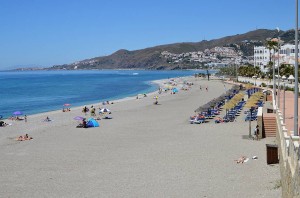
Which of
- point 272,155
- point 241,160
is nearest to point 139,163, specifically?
point 241,160

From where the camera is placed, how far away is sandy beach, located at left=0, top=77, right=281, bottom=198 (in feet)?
47.8

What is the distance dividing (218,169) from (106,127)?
15.5 m

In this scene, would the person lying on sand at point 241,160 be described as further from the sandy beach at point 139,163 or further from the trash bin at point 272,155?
the trash bin at point 272,155

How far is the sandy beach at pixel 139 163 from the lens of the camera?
47.8 feet

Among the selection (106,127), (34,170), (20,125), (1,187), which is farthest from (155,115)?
(1,187)

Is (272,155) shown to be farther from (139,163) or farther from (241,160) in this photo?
(139,163)

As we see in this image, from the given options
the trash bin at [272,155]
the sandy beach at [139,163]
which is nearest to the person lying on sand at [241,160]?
the sandy beach at [139,163]

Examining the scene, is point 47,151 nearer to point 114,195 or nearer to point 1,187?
point 1,187

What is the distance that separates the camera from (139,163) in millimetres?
18578

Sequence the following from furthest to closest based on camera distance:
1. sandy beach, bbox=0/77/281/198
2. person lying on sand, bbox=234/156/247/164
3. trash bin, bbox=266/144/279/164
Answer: person lying on sand, bbox=234/156/247/164, trash bin, bbox=266/144/279/164, sandy beach, bbox=0/77/281/198

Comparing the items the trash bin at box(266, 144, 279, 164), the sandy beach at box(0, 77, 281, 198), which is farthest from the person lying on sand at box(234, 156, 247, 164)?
the trash bin at box(266, 144, 279, 164)

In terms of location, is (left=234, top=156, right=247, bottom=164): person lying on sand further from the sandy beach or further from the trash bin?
the trash bin

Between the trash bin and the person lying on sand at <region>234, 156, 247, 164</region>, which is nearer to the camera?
the trash bin

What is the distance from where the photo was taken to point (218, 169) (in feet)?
55.0
